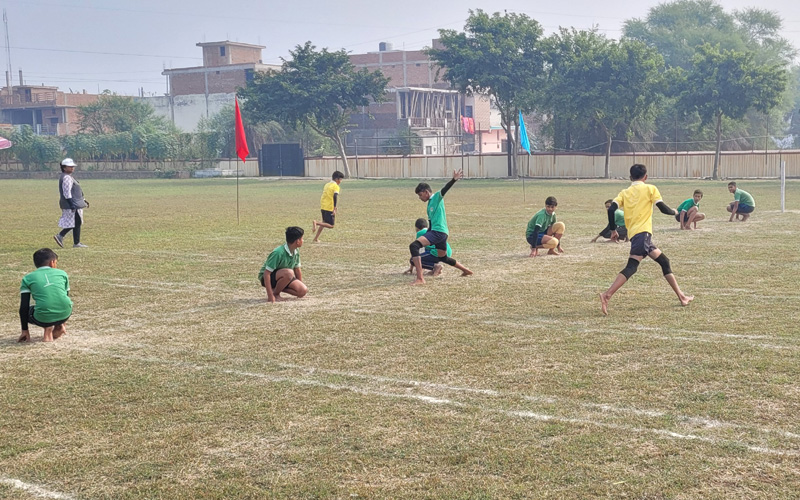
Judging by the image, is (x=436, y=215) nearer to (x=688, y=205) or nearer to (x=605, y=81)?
(x=688, y=205)

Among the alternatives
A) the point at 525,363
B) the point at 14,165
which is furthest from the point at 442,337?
the point at 14,165

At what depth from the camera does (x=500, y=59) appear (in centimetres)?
5506

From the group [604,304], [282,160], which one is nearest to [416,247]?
[604,304]

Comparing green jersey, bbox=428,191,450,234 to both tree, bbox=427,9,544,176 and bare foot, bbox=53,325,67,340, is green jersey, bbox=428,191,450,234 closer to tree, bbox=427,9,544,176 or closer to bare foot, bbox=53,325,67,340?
bare foot, bbox=53,325,67,340

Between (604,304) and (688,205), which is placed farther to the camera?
(688,205)

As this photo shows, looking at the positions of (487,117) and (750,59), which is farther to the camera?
(487,117)

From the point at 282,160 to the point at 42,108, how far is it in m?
51.5

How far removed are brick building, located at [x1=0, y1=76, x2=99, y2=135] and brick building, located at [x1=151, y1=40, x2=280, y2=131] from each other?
1144 cm

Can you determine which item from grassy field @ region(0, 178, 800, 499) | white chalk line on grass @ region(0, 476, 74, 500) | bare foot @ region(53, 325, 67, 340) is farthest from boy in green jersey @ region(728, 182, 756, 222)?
white chalk line on grass @ region(0, 476, 74, 500)

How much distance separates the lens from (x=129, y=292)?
12438 millimetres

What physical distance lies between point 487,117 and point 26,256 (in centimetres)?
8930

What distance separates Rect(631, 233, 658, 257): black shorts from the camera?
404 inches

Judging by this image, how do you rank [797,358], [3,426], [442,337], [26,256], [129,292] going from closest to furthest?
[3,426] → [797,358] → [442,337] → [129,292] → [26,256]

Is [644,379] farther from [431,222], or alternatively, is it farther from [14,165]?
[14,165]
